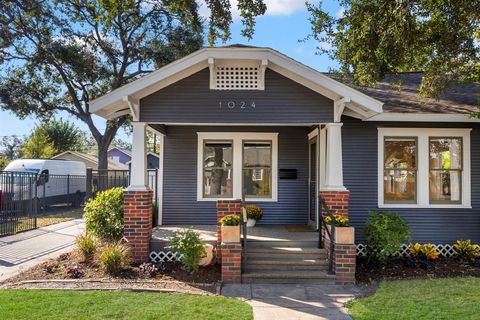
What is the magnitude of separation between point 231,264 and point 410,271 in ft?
11.4

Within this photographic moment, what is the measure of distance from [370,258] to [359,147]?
8.17ft

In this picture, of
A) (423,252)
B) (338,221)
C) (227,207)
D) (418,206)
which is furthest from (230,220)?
(418,206)

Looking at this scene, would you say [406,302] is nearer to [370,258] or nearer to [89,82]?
[370,258]

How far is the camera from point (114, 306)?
5.42 meters

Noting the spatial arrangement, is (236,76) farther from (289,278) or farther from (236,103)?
(289,278)

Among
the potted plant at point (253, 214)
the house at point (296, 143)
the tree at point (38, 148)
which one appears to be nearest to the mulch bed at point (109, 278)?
the house at point (296, 143)

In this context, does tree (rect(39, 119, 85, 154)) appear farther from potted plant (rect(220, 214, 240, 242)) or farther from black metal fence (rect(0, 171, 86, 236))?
potted plant (rect(220, 214, 240, 242))

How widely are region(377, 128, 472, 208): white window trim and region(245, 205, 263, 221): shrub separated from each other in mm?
2779

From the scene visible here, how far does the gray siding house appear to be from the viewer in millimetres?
7715

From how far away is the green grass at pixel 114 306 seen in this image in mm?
5082

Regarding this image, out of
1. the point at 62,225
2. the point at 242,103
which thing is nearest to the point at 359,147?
the point at 242,103

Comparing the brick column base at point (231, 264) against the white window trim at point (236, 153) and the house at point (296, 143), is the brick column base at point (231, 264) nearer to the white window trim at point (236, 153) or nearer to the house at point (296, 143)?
the house at point (296, 143)

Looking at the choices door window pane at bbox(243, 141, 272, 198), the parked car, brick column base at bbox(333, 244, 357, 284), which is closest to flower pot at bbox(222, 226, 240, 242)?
brick column base at bbox(333, 244, 357, 284)

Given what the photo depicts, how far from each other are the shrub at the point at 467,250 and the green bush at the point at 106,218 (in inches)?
277
